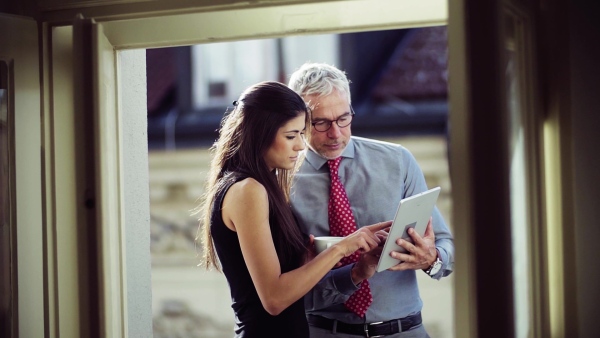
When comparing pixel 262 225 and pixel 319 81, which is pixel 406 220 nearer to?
pixel 262 225

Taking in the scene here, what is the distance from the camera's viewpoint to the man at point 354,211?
2492 millimetres

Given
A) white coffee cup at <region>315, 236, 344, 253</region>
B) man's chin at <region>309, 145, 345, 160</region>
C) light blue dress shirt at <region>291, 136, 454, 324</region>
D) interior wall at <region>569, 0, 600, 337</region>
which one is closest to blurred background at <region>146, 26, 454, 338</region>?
light blue dress shirt at <region>291, 136, 454, 324</region>

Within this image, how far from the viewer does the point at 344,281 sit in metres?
2.45

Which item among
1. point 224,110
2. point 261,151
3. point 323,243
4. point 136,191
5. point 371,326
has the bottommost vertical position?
point 371,326

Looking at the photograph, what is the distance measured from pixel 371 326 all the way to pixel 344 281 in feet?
0.59

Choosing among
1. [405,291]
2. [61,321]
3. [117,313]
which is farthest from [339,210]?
[61,321]

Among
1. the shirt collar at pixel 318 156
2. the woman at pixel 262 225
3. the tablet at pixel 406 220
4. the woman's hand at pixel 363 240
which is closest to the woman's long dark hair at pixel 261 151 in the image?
the woman at pixel 262 225

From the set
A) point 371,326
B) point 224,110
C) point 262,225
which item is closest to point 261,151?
point 262,225

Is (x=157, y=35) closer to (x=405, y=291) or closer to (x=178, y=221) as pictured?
(x=405, y=291)

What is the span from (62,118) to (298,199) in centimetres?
79

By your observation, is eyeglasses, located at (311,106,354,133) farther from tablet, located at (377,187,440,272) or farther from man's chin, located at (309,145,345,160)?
tablet, located at (377,187,440,272)

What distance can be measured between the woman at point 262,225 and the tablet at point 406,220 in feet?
0.16

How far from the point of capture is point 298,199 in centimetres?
263

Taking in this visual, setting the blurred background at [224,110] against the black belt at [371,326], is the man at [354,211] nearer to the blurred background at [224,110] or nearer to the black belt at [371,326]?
the black belt at [371,326]
